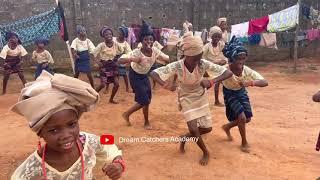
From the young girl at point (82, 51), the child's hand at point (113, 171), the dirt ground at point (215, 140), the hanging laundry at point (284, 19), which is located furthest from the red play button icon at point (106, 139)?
the hanging laundry at point (284, 19)

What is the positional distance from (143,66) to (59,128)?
180 inches

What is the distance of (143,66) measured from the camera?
22.1 ft

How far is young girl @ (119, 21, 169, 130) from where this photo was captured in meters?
6.46

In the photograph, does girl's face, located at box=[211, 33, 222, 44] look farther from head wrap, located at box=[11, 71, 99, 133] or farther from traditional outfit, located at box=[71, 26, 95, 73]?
head wrap, located at box=[11, 71, 99, 133]

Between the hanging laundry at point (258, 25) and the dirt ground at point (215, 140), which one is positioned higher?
the hanging laundry at point (258, 25)

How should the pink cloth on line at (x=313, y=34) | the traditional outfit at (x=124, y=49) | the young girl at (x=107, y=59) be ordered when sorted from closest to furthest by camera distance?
the young girl at (x=107, y=59), the traditional outfit at (x=124, y=49), the pink cloth on line at (x=313, y=34)

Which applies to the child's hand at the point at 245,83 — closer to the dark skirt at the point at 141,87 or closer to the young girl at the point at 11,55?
the dark skirt at the point at 141,87

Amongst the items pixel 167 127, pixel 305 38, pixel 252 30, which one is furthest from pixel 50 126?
pixel 305 38

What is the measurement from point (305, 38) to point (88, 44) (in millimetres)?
7050

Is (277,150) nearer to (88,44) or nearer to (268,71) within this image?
(88,44)

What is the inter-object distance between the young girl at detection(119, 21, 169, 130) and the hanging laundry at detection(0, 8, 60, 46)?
4.61 m

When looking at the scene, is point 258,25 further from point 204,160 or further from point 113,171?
point 113,171

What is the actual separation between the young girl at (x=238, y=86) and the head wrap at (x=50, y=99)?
3.46m

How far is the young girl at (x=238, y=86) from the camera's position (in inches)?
215
